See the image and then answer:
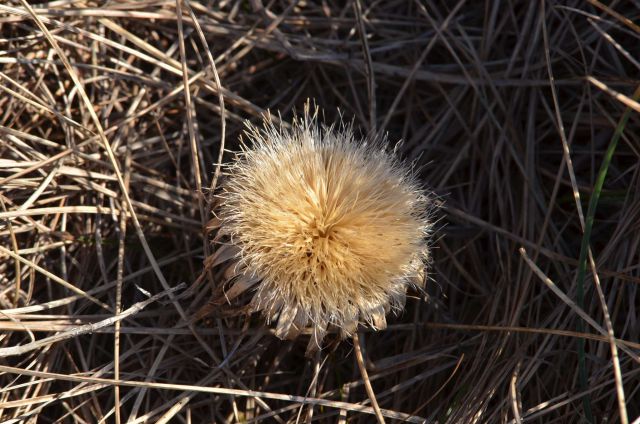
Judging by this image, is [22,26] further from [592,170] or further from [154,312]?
[592,170]

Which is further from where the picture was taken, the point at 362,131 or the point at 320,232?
the point at 362,131

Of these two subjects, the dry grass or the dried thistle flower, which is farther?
the dry grass

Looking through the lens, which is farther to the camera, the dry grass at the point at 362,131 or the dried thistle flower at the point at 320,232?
the dry grass at the point at 362,131

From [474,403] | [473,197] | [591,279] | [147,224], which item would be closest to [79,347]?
[147,224]
